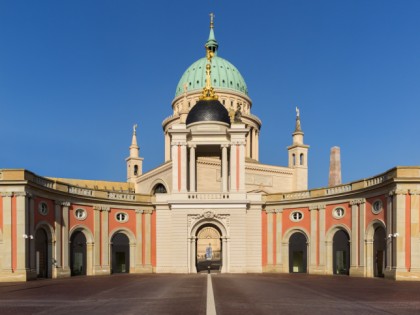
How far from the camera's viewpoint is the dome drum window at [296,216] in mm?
53219

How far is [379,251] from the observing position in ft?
156

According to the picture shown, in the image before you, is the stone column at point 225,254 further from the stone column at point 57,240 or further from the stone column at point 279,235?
the stone column at point 57,240

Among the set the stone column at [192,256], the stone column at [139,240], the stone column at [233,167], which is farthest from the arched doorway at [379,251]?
the stone column at [139,240]

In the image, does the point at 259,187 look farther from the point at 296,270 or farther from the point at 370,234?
the point at 370,234

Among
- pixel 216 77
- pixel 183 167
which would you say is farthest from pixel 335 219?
pixel 216 77

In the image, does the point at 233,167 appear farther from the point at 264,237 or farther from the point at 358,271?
the point at 358,271

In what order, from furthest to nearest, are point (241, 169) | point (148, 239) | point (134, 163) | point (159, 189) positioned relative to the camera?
point (134, 163) < point (159, 189) < point (148, 239) < point (241, 169)

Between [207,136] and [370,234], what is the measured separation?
20.0 meters

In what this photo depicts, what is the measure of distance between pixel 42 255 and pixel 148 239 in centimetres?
1141

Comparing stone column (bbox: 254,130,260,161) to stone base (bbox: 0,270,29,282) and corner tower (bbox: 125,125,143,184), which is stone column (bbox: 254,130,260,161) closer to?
corner tower (bbox: 125,125,143,184)

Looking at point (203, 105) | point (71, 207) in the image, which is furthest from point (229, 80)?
point (71, 207)

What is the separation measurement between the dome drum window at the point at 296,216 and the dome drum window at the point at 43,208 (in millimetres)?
25176

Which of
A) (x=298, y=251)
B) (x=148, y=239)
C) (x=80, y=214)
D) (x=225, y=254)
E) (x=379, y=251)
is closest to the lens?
(x=379, y=251)

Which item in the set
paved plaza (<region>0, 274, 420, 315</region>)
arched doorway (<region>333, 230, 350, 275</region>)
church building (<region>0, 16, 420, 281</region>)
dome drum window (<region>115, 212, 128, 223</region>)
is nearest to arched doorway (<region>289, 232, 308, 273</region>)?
church building (<region>0, 16, 420, 281</region>)
